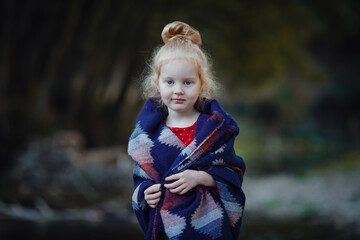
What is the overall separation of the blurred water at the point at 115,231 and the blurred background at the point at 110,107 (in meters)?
0.02

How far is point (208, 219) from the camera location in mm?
1686

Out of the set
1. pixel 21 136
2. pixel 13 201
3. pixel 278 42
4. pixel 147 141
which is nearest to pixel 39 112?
pixel 21 136

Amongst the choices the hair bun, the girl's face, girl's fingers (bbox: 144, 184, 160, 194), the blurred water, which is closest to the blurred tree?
the blurred water

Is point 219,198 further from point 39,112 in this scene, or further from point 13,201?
point 39,112

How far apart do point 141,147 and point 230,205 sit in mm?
462

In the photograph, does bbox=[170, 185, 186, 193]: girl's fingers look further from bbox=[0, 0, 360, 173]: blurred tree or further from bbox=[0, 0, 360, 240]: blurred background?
bbox=[0, 0, 360, 173]: blurred tree

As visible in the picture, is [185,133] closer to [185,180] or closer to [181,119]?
[181,119]

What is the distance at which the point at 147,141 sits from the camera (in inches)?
69.7

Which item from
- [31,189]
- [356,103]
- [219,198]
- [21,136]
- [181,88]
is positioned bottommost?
[219,198]

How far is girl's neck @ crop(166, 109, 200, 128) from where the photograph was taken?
184 cm

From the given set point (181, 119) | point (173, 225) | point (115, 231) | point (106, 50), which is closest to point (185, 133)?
point (181, 119)

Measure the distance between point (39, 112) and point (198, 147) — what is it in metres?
6.14

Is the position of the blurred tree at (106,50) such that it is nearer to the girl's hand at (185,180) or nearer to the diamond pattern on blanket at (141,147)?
the diamond pattern on blanket at (141,147)

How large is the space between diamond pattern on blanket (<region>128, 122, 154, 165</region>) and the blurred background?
2885 millimetres
